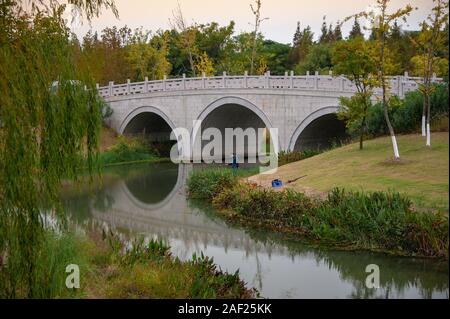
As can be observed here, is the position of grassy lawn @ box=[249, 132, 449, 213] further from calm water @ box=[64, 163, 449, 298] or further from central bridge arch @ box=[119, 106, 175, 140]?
central bridge arch @ box=[119, 106, 175, 140]

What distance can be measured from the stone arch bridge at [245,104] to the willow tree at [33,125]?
36.7 feet

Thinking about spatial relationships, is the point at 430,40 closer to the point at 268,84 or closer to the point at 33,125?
the point at 268,84

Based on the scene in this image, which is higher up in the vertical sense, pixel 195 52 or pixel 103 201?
pixel 195 52

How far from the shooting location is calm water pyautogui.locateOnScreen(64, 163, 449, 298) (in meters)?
7.37

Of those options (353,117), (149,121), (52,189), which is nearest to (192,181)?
(353,117)

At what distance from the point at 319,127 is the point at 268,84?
2778 mm

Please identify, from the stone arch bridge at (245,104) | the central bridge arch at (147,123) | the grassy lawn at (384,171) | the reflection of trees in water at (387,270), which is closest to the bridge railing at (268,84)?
the stone arch bridge at (245,104)

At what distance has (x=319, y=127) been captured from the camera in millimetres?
20781

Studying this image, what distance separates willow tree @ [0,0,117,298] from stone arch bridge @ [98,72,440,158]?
11.2 meters

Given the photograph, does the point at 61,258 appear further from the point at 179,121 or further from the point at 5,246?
the point at 179,121

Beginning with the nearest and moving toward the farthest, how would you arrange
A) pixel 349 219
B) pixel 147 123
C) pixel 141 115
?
1. pixel 349 219
2. pixel 141 115
3. pixel 147 123

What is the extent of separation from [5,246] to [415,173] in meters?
8.96

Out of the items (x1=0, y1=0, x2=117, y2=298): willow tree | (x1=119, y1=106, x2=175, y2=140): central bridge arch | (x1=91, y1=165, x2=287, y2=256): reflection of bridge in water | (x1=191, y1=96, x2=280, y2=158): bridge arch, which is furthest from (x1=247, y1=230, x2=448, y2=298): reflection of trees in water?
(x1=119, y1=106, x2=175, y2=140): central bridge arch

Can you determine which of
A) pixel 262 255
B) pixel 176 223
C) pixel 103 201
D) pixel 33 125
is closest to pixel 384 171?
pixel 262 255
